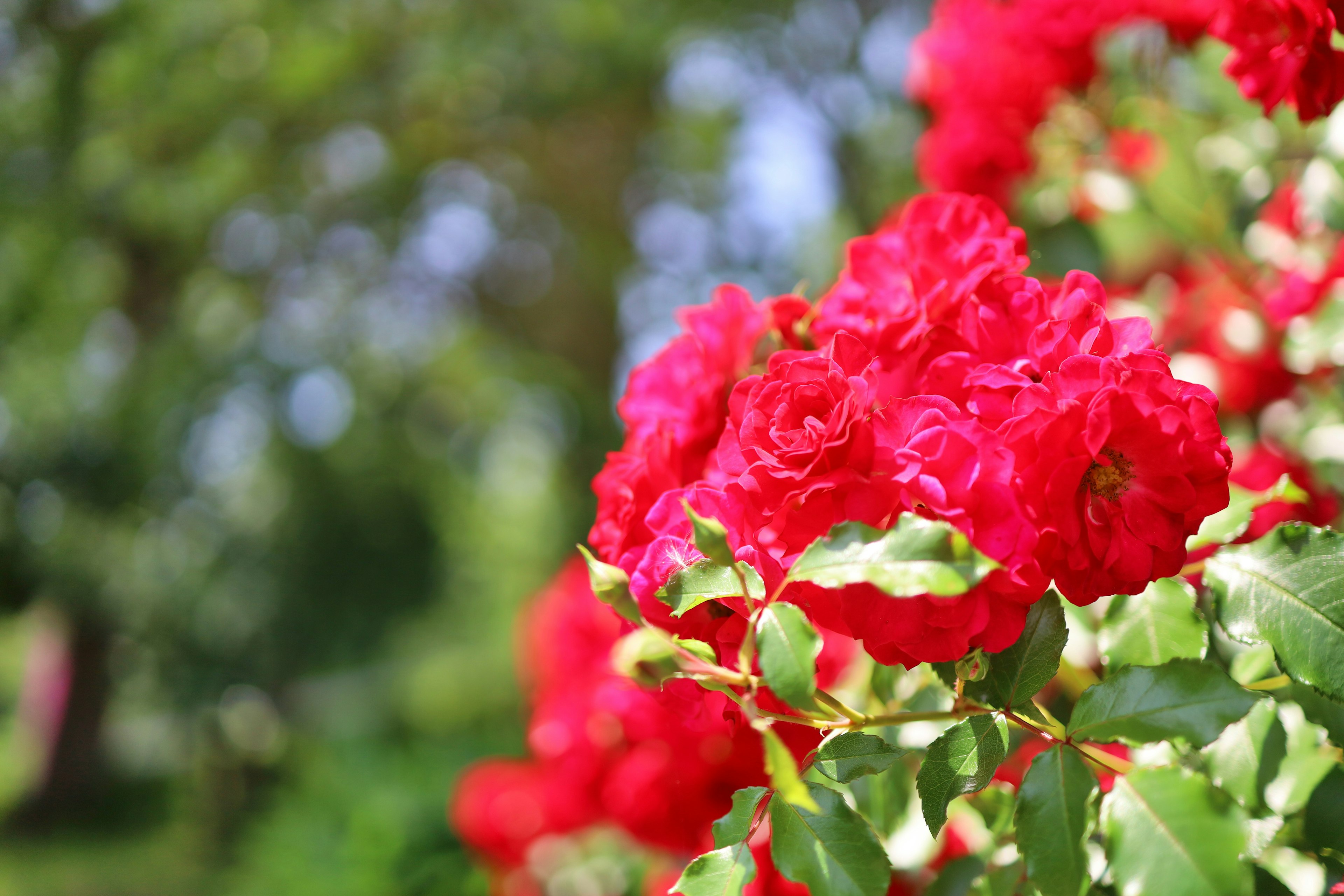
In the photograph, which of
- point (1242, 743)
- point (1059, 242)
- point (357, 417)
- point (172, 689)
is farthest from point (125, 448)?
point (1242, 743)

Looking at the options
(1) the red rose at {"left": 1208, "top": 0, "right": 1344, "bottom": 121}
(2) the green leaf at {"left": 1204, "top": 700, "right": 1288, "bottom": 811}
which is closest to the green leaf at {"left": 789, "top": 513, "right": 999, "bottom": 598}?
(2) the green leaf at {"left": 1204, "top": 700, "right": 1288, "bottom": 811}

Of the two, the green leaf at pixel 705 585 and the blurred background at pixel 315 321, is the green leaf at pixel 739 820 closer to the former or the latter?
the green leaf at pixel 705 585

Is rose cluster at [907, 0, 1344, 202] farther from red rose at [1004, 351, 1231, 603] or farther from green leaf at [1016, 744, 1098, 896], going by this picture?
green leaf at [1016, 744, 1098, 896]

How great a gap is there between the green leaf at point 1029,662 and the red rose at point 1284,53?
1.61 ft

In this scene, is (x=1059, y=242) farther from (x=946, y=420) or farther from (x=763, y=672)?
(x=763, y=672)

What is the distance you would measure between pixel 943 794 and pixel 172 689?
9.83 meters

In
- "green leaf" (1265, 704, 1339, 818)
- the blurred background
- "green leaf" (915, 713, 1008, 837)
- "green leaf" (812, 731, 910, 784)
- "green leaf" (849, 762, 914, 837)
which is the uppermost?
"green leaf" (915, 713, 1008, 837)

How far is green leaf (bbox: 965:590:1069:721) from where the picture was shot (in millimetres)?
513

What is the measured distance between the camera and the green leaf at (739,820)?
52cm

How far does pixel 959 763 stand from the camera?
51 cm

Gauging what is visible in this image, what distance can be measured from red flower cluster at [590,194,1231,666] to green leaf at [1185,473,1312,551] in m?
0.16

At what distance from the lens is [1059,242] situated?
1.26m

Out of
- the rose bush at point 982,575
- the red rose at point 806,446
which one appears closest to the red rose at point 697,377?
the rose bush at point 982,575

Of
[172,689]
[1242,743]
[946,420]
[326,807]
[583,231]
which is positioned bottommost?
[172,689]
